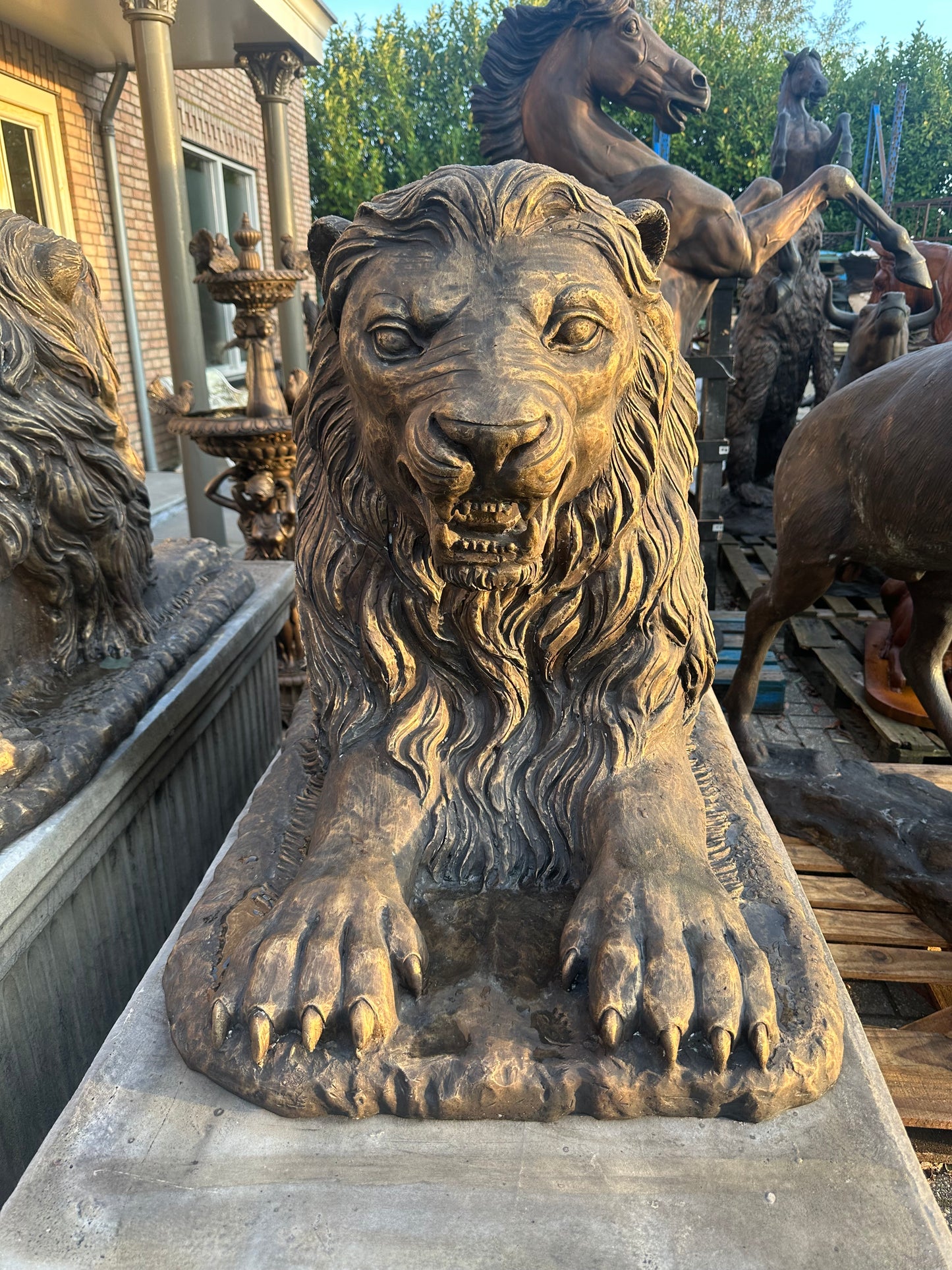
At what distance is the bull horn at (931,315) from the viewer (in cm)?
614

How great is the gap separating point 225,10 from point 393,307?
6.06 meters

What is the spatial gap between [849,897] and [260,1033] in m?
1.81

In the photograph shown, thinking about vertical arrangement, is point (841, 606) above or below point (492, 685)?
below

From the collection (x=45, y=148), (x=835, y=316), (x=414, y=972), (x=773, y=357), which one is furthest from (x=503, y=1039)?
(x=45, y=148)

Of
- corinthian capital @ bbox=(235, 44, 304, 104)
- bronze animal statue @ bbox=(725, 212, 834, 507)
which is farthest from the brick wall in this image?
bronze animal statue @ bbox=(725, 212, 834, 507)

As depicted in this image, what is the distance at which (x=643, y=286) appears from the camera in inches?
52.2

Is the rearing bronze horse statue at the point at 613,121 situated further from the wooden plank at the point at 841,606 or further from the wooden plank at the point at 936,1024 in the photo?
the wooden plank at the point at 936,1024

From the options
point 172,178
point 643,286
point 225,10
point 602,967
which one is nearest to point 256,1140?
point 602,967


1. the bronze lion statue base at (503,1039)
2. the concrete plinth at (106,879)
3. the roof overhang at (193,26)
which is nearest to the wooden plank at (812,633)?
the concrete plinth at (106,879)

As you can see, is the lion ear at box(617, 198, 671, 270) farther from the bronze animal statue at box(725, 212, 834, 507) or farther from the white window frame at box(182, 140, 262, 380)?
the white window frame at box(182, 140, 262, 380)

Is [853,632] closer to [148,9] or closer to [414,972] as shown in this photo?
[414,972]

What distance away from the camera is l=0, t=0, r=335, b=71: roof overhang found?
5797mm

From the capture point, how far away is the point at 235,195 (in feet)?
35.2

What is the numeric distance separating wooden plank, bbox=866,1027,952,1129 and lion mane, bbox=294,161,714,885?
1.03 meters
